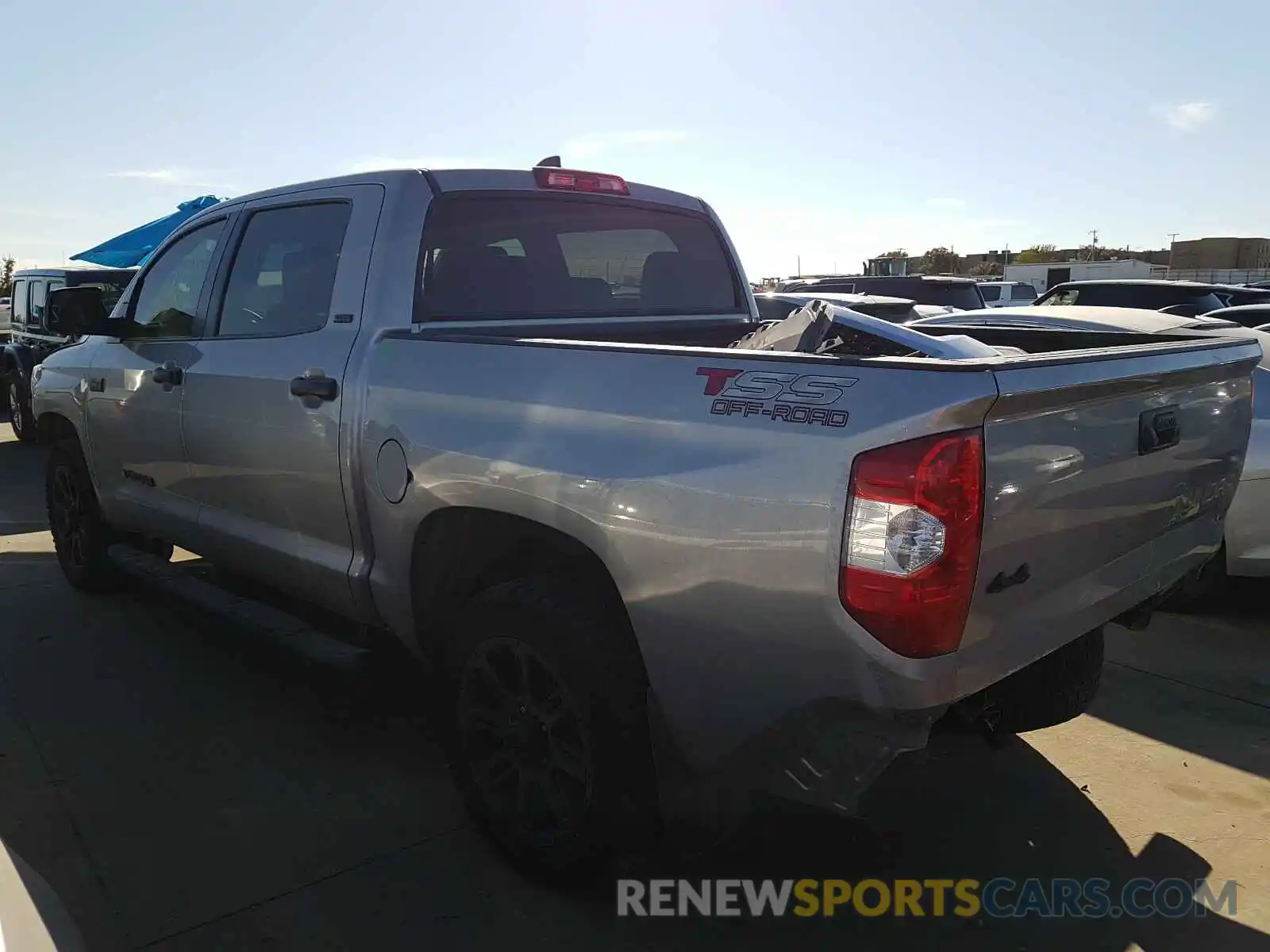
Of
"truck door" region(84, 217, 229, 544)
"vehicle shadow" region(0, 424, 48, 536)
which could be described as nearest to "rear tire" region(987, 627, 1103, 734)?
"truck door" region(84, 217, 229, 544)

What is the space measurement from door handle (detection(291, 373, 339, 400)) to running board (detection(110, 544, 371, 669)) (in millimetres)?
834

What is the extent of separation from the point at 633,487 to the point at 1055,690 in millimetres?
1604

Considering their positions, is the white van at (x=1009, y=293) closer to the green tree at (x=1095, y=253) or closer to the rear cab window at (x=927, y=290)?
the rear cab window at (x=927, y=290)

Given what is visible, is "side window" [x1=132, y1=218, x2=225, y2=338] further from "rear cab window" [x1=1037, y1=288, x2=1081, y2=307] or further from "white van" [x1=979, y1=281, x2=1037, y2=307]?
"white van" [x1=979, y1=281, x2=1037, y2=307]

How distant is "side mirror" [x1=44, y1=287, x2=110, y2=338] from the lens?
4520mm

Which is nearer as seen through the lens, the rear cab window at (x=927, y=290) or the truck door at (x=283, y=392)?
the truck door at (x=283, y=392)

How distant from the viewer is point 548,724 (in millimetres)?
2730

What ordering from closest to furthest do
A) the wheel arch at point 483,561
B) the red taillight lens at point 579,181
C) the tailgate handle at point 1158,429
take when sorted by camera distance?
the tailgate handle at point 1158,429 → the wheel arch at point 483,561 → the red taillight lens at point 579,181

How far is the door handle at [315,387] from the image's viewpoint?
331cm

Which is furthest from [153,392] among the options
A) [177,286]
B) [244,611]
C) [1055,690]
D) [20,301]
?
[20,301]

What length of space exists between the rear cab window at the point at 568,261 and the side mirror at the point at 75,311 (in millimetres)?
1988

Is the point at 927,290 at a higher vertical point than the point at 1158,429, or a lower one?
higher

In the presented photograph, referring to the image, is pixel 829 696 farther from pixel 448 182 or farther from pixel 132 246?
pixel 132 246

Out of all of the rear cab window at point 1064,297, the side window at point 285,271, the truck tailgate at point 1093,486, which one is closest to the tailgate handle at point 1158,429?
the truck tailgate at point 1093,486
